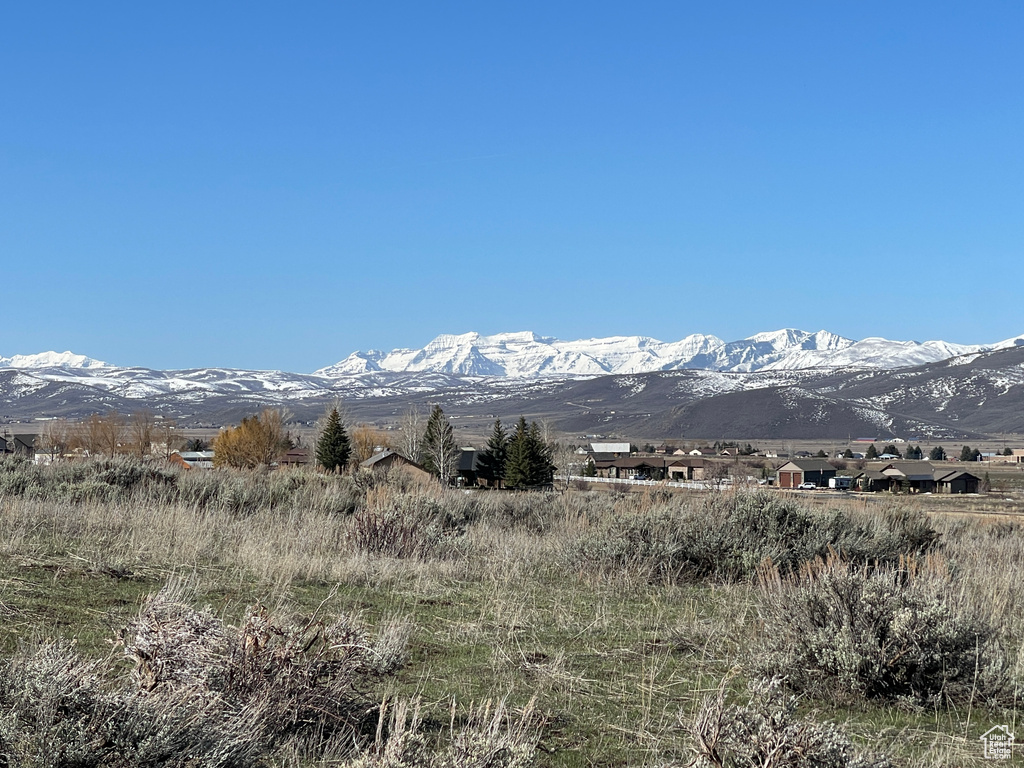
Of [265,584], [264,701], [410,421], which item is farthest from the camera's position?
[410,421]

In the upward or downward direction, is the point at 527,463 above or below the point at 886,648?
below

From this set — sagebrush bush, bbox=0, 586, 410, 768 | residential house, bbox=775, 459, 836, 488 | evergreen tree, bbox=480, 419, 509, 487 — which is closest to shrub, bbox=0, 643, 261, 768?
sagebrush bush, bbox=0, 586, 410, 768

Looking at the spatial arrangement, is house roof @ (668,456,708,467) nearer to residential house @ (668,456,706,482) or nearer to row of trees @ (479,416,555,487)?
residential house @ (668,456,706,482)

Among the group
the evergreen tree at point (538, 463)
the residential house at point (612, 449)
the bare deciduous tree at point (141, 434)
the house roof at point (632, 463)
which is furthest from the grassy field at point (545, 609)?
the residential house at point (612, 449)

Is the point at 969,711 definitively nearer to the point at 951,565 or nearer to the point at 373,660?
the point at 373,660

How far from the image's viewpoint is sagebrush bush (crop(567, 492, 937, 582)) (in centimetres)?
1101

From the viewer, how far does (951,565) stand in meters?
10.6

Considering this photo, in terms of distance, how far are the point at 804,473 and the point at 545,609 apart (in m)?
99.7

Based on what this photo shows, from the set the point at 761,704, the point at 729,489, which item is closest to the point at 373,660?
the point at 761,704

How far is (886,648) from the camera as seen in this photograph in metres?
6.00

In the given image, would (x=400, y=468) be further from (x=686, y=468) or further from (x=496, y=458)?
(x=686, y=468)

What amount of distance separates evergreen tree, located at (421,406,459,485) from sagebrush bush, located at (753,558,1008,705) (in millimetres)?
72352

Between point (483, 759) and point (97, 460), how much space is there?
703 inches

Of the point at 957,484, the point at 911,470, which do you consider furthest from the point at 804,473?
the point at 957,484
